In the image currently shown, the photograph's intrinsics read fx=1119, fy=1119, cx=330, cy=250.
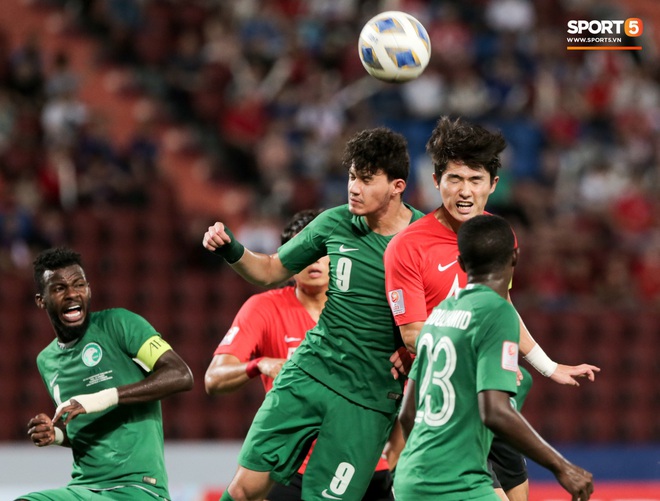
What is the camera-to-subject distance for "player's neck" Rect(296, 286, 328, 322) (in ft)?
21.7

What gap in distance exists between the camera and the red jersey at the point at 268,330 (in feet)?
21.4

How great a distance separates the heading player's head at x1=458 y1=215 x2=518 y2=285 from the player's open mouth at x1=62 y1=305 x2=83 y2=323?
2.23 metres

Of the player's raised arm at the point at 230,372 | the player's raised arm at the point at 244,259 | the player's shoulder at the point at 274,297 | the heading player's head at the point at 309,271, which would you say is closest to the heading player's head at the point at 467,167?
the player's raised arm at the point at 244,259

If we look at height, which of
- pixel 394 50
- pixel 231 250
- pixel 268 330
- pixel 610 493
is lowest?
Result: pixel 610 493

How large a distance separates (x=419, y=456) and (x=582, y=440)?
27.5 feet

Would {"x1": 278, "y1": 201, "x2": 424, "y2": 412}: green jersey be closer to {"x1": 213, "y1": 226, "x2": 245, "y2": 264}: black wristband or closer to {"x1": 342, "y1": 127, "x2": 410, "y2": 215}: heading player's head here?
{"x1": 342, "y1": 127, "x2": 410, "y2": 215}: heading player's head

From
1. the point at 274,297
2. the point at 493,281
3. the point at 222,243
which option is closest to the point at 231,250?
the point at 222,243

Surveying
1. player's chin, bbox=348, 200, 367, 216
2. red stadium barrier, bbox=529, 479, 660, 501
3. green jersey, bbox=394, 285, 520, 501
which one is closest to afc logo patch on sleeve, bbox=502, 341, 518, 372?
green jersey, bbox=394, 285, 520, 501

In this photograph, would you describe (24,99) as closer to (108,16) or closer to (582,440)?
(108,16)

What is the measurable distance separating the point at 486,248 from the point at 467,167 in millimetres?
962

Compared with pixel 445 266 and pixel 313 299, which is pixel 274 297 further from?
pixel 445 266

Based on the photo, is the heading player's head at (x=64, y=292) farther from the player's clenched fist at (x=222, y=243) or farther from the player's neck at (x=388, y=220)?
the player's neck at (x=388, y=220)

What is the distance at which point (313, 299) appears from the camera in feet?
21.8

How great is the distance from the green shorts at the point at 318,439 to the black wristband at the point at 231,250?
2.34ft
